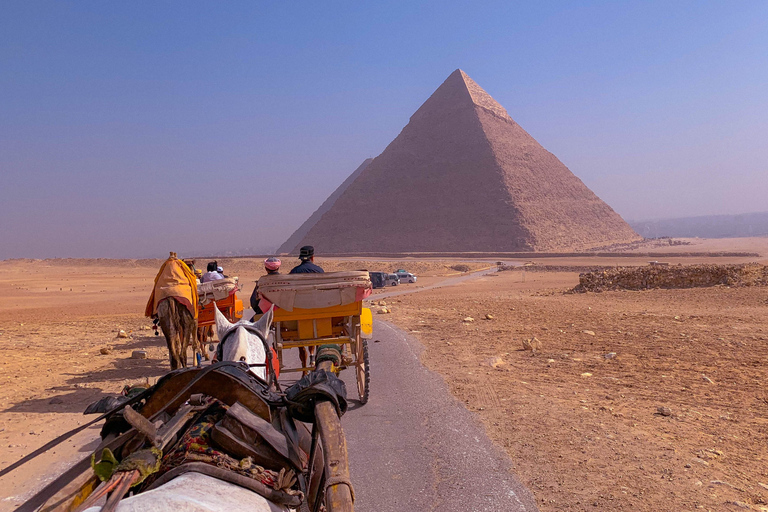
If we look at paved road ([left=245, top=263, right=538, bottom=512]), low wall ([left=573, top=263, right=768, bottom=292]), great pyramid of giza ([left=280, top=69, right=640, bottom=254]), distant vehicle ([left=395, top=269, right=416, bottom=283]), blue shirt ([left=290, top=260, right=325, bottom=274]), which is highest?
great pyramid of giza ([left=280, top=69, right=640, bottom=254])

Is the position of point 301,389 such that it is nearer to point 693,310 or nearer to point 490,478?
point 490,478

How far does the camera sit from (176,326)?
7.15 m

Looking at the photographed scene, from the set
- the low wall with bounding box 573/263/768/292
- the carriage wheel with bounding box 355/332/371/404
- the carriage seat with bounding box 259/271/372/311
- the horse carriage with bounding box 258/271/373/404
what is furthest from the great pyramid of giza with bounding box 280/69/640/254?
the carriage seat with bounding box 259/271/372/311

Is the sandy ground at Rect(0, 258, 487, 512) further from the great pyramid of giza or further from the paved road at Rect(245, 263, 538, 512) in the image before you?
the great pyramid of giza

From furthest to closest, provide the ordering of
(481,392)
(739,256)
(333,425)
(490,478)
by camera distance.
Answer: (739,256)
(481,392)
(490,478)
(333,425)

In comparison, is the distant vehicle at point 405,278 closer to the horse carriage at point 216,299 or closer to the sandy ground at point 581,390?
the sandy ground at point 581,390

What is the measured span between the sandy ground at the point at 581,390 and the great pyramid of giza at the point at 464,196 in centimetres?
11025

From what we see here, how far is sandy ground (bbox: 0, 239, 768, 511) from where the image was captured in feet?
13.4

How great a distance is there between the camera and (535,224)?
13725 cm

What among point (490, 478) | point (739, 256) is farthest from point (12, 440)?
point (739, 256)

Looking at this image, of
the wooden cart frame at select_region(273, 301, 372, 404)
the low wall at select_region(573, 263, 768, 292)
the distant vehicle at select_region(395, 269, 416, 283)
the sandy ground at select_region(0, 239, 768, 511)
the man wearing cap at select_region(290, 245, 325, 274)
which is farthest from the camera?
the distant vehicle at select_region(395, 269, 416, 283)

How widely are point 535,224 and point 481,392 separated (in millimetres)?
135783

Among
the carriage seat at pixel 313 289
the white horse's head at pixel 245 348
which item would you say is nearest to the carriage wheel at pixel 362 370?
the carriage seat at pixel 313 289

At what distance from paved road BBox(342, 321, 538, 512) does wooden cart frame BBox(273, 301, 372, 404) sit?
533 millimetres
